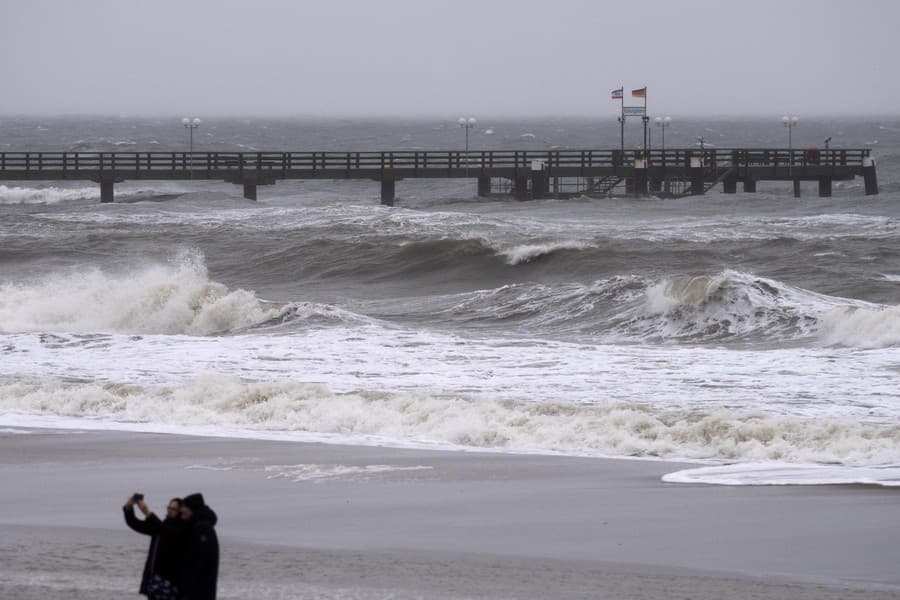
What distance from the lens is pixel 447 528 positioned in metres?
10.3

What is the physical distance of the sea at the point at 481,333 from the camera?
1477 centimetres

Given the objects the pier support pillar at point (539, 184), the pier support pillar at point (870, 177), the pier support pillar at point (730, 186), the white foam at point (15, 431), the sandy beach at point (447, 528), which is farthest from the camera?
the pier support pillar at point (870, 177)

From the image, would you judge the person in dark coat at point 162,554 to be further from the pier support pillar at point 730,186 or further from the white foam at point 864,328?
the pier support pillar at point 730,186

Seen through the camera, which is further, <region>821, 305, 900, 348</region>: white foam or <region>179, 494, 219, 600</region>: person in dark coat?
<region>821, 305, 900, 348</region>: white foam

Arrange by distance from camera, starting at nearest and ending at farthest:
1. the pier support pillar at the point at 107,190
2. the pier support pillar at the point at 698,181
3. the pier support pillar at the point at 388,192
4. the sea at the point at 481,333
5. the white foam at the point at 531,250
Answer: the sea at the point at 481,333 → the white foam at the point at 531,250 → the pier support pillar at the point at 107,190 → the pier support pillar at the point at 388,192 → the pier support pillar at the point at 698,181

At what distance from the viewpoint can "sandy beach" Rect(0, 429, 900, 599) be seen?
8688mm

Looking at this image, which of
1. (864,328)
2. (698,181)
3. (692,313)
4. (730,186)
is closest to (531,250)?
(692,313)

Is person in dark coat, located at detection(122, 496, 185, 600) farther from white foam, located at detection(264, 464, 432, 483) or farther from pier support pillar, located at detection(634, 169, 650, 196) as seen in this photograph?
pier support pillar, located at detection(634, 169, 650, 196)

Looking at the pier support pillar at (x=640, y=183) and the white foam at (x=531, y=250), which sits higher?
the pier support pillar at (x=640, y=183)

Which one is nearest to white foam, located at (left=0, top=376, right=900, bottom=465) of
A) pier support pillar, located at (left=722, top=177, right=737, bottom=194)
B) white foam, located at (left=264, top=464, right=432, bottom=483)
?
white foam, located at (left=264, top=464, right=432, bottom=483)

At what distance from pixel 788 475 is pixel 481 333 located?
37.4 ft

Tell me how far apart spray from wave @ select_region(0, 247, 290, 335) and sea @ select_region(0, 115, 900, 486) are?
56mm

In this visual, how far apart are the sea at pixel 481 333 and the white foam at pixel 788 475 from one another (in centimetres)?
5

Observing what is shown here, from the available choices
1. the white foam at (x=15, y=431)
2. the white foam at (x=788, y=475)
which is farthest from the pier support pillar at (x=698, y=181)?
the white foam at (x=788, y=475)
